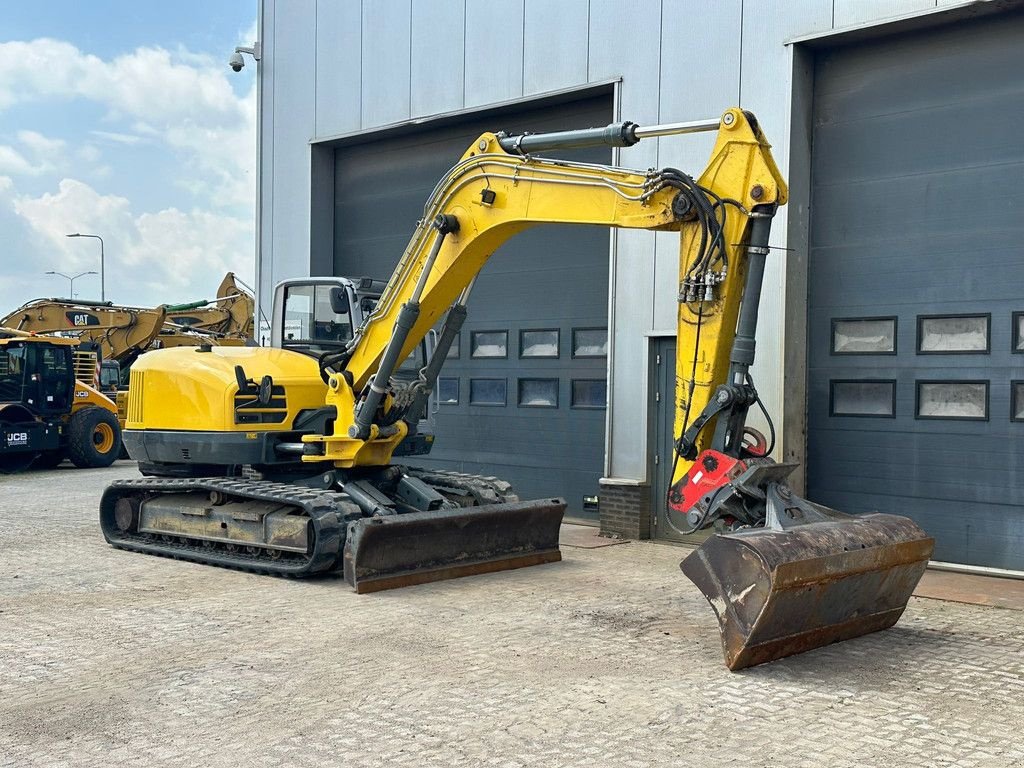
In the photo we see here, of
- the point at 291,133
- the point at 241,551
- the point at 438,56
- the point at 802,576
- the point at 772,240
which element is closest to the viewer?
the point at 802,576

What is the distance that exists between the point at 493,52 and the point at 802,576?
28.9 feet

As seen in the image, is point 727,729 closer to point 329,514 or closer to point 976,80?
point 329,514

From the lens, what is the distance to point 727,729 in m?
5.52

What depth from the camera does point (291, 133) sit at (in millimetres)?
16109

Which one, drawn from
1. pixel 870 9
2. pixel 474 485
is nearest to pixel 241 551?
pixel 474 485

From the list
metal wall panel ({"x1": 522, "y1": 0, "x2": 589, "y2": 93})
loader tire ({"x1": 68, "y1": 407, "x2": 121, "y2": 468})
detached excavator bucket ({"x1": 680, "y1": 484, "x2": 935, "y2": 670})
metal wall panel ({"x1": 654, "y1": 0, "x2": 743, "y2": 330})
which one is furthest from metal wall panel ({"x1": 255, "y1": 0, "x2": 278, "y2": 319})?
detached excavator bucket ({"x1": 680, "y1": 484, "x2": 935, "y2": 670})

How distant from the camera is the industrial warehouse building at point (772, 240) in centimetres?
998

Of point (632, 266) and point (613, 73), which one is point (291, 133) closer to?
point (613, 73)

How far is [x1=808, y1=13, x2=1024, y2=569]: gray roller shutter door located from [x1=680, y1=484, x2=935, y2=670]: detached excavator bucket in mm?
2773

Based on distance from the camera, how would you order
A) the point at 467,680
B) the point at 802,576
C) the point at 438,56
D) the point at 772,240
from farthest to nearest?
1. the point at 438,56
2. the point at 772,240
3. the point at 802,576
4. the point at 467,680

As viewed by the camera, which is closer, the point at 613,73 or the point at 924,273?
the point at 924,273

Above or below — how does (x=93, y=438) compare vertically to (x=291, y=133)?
below

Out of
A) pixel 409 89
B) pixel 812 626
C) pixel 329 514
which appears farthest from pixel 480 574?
pixel 409 89

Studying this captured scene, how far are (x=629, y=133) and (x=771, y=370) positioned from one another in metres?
3.44
